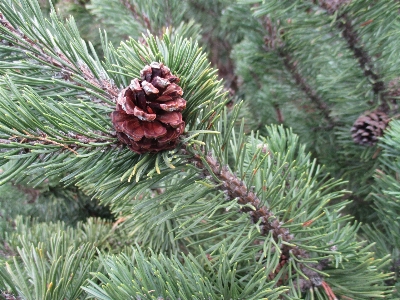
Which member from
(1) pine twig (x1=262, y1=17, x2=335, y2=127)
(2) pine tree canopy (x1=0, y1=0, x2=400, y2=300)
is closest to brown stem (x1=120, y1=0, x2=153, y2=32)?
(2) pine tree canopy (x1=0, y1=0, x2=400, y2=300)

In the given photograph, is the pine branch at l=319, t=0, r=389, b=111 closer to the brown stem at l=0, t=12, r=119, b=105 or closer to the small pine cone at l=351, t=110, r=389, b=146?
the small pine cone at l=351, t=110, r=389, b=146

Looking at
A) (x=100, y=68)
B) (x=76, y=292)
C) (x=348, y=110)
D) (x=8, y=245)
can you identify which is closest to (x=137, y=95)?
(x=100, y=68)

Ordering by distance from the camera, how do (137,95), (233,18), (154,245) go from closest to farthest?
(137,95), (154,245), (233,18)

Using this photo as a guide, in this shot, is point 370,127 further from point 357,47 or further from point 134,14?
point 134,14

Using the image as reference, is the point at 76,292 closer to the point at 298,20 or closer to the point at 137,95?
the point at 137,95

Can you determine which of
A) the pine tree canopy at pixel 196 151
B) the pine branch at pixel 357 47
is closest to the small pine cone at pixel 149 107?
the pine tree canopy at pixel 196 151

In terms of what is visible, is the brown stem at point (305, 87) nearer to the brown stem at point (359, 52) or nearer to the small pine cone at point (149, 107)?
the brown stem at point (359, 52)

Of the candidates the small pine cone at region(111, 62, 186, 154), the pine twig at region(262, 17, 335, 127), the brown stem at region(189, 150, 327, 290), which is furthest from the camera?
the pine twig at region(262, 17, 335, 127)
